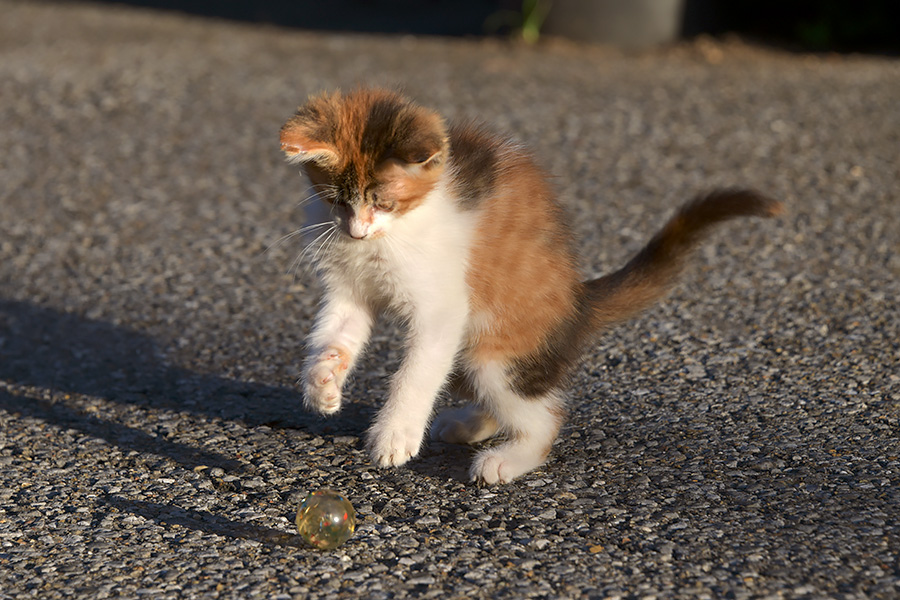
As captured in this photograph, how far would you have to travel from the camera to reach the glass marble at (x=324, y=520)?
8.79 feet

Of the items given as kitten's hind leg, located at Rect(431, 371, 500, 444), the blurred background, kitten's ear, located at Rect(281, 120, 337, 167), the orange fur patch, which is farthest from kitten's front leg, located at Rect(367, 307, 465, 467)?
the blurred background

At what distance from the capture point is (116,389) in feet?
12.9

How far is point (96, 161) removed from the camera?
6.60m

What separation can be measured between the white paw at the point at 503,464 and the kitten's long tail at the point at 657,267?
0.52 m

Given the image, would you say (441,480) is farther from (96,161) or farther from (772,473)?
(96,161)

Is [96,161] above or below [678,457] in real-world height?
below

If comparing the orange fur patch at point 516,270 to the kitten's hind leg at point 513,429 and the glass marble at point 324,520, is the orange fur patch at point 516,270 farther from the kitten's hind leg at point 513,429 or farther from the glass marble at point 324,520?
the glass marble at point 324,520

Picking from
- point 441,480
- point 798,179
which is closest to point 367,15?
point 798,179

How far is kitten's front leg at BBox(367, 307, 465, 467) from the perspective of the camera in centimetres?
293

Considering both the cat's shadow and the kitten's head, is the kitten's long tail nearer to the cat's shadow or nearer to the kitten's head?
the kitten's head

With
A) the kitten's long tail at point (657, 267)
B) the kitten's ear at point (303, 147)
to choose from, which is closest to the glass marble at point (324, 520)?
the kitten's ear at point (303, 147)

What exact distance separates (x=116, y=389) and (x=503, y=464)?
170 cm

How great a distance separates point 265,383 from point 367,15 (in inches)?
301

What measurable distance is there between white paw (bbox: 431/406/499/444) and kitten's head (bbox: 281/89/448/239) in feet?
2.85
